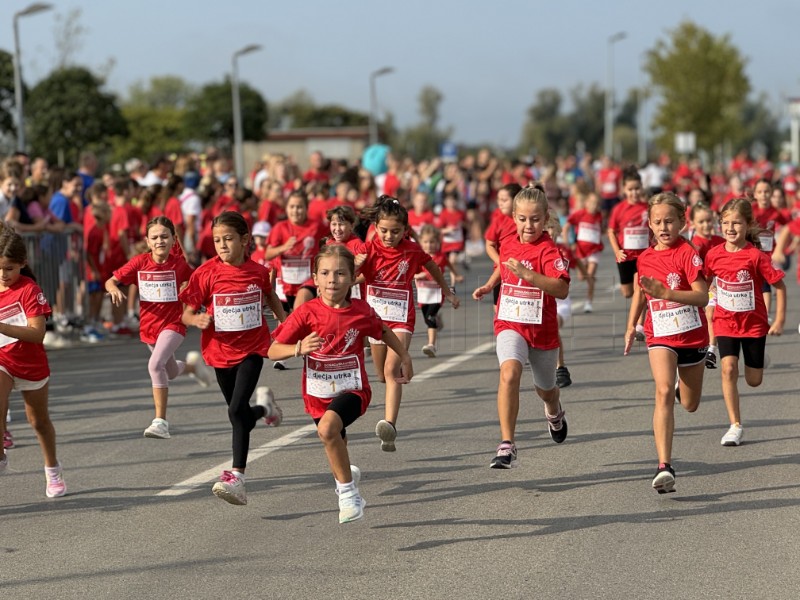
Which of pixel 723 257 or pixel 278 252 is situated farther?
pixel 278 252

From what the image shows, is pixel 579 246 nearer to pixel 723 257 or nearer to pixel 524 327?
pixel 723 257

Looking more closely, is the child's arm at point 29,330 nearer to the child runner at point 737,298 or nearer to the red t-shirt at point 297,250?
the child runner at point 737,298

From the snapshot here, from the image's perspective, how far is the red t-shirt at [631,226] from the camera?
Result: 14.1 meters

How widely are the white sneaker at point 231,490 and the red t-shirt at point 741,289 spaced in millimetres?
3493

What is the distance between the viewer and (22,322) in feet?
24.5

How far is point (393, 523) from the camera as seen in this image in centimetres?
685

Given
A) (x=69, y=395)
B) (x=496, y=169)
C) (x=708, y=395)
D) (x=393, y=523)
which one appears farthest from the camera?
(x=496, y=169)

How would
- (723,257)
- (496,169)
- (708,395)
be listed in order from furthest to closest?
1. (496,169)
2. (708,395)
3. (723,257)

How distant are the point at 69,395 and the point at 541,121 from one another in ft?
351

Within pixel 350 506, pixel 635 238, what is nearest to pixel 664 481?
pixel 350 506

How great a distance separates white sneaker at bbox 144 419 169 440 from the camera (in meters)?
9.09

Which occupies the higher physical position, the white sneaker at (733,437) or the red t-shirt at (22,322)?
the red t-shirt at (22,322)

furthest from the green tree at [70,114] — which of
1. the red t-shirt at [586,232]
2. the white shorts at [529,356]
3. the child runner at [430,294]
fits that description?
the white shorts at [529,356]

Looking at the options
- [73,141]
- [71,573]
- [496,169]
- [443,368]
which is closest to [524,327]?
[71,573]
